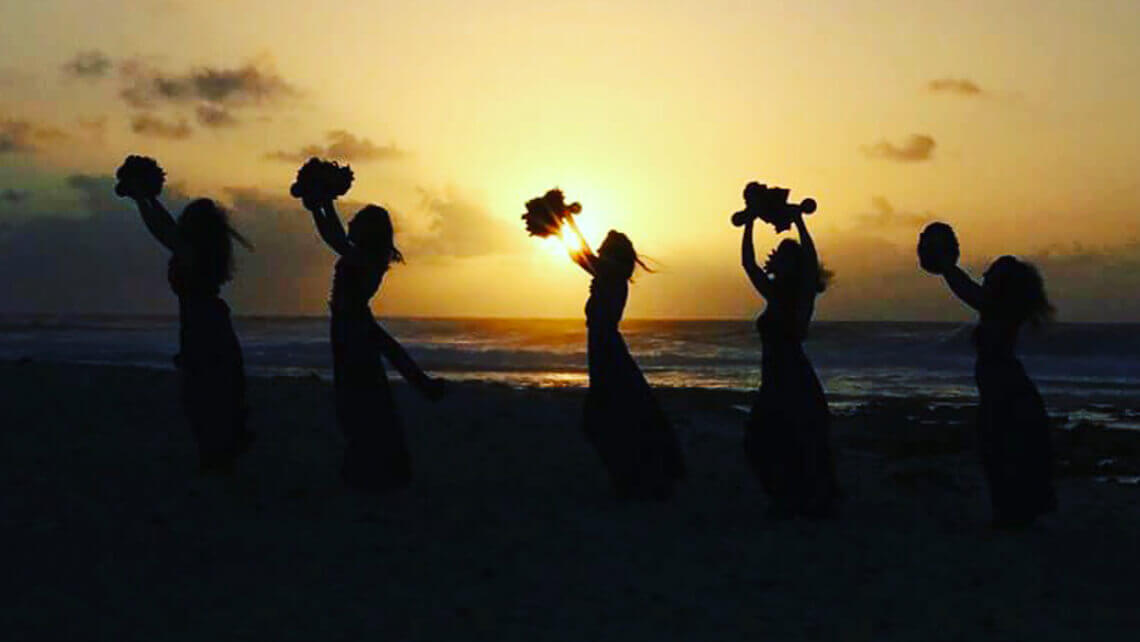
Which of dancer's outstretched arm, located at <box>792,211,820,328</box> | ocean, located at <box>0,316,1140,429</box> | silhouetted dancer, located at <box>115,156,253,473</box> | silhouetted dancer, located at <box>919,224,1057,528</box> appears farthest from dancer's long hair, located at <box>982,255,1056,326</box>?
ocean, located at <box>0,316,1140,429</box>

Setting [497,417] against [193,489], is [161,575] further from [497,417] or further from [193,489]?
[497,417]

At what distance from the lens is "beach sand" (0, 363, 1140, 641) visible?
6715 mm

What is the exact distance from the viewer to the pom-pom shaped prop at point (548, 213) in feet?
33.0

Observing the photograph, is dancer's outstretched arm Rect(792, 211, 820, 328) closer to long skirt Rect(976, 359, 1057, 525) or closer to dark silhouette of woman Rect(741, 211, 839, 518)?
dark silhouette of woman Rect(741, 211, 839, 518)

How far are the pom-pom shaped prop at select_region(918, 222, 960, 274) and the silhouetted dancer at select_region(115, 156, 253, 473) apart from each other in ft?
16.6

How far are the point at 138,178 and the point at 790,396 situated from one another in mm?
5162

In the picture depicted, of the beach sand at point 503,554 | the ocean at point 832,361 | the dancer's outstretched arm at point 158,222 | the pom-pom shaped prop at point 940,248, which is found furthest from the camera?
the ocean at point 832,361

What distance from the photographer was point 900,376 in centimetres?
4031

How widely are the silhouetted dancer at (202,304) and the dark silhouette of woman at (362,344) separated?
74 cm

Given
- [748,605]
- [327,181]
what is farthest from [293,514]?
[748,605]

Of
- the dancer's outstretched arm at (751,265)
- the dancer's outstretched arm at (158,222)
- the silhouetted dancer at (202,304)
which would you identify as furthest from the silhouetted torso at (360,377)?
the dancer's outstretched arm at (751,265)

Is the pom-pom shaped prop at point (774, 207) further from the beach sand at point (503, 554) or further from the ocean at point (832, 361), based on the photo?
the ocean at point (832, 361)

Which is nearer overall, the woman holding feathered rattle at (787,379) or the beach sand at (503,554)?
the beach sand at (503,554)

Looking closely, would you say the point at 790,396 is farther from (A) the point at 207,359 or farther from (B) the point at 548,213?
(A) the point at 207,359
